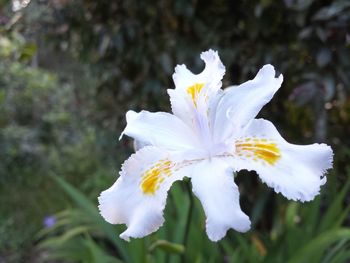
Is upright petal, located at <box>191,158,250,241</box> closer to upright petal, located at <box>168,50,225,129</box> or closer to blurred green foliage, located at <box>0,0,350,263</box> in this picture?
upright petal, located at <box>168,50,225,129</box>

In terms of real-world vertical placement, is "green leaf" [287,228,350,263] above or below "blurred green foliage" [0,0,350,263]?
below

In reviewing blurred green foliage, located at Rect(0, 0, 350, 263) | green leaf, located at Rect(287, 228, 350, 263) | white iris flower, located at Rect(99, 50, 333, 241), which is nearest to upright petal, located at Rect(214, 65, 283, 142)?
white iris flower, located at Rect(99, 50, 333, 241)

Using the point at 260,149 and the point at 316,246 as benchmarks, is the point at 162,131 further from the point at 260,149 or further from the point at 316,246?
the point at 316,246

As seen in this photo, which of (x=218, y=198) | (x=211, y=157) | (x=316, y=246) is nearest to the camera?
(x=218, y=198)

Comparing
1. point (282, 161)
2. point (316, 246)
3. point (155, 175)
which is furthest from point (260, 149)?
point (316, 246)

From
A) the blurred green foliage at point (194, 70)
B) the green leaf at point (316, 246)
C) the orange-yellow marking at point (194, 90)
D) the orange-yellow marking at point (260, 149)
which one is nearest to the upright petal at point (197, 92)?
the orange-yellow marking at point (194, 90)

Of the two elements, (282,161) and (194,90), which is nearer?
(282,161)
